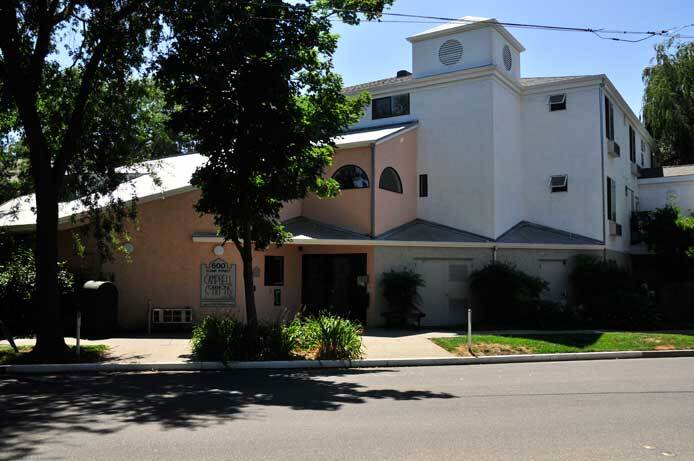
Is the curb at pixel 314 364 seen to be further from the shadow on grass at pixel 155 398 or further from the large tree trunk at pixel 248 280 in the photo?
the large tree trunk at pixel 248 280

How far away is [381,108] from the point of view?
25.2 meters

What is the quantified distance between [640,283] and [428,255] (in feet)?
30.1

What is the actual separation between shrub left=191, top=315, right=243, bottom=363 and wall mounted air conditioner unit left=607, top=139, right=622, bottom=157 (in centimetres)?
1685

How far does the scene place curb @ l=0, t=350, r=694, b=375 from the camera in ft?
39.8

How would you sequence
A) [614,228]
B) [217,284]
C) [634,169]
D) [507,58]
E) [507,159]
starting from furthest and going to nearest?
[634,169] → [507,58] → [614,228] → [507,159] → [217,284]

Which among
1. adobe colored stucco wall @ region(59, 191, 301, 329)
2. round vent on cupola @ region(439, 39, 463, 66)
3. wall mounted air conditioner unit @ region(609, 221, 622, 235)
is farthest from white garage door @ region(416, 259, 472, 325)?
round vent on cupola @ region(439, 39, 463, 66)

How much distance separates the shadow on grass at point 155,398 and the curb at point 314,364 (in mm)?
532

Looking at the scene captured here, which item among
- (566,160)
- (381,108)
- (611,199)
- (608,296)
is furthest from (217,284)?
(611,199)

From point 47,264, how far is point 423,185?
46.3 feet

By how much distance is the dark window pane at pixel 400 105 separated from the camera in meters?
24.4

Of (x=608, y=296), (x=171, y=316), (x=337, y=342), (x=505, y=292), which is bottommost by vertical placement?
(x=337, y=342)

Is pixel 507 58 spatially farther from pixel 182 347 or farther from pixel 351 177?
pixel 182 347

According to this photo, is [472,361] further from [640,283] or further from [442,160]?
[640,283]

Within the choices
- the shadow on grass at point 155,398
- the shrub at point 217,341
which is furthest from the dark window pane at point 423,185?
the shadow on grass at point 155,398
